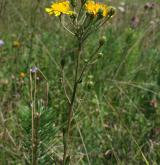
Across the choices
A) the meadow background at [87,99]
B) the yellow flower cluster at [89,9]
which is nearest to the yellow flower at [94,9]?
the yellow flower cluster at [89,9]

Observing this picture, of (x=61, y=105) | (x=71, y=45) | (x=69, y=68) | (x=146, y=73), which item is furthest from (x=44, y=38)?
(x=61, y=105)

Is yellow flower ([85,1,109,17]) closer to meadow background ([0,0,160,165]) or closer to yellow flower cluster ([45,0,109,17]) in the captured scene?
yellow flower cluster ([45,0,109,17])

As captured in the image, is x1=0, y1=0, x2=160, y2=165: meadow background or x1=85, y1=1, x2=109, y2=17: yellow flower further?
x1=0, y1=0, x2=160, y2=165: meadow background

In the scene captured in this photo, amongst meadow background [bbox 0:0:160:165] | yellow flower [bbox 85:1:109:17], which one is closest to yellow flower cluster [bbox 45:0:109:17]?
yellow flower [bbox 85:1:109:17]

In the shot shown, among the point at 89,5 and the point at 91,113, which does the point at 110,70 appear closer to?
the point at 91,113

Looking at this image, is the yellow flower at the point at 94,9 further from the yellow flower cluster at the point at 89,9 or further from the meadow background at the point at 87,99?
the meadow background at the point at 87,99

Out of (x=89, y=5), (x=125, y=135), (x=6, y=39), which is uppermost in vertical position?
(x=89, y=5)

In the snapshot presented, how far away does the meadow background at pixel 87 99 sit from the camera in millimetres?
1774

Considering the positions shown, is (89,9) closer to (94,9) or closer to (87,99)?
(94,9)

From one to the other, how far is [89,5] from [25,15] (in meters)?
2.50

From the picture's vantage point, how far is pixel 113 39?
3.19 metres

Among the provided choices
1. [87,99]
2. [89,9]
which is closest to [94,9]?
[89,9]

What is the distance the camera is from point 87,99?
2191 mm

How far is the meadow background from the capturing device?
177cm
